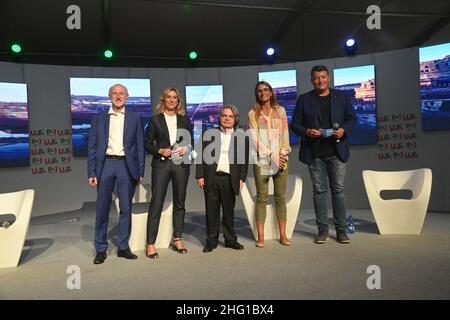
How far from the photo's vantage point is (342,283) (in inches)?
97.4

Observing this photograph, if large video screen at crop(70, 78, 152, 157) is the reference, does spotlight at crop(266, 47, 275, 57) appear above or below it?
above

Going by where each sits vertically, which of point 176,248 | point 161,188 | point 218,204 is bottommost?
point 176,248

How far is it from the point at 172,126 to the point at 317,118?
1341 mm

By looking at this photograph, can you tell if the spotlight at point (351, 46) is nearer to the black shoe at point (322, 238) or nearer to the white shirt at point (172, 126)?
the black shoe at point (322, 238)

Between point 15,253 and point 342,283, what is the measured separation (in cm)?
256

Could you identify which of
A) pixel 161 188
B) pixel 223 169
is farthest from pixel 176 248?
pixel 223 169

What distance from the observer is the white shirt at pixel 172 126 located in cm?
341

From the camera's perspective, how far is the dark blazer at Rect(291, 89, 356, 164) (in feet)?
11.8

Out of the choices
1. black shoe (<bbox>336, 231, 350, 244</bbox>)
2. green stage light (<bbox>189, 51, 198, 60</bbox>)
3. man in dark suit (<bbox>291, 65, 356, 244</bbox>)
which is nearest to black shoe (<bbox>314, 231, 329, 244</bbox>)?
man in dark suit (<bbox>291, 65, 356, 244</bbox>)

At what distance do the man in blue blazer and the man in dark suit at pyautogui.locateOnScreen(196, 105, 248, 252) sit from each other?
590 mm

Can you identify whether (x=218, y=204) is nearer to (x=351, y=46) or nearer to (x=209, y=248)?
(x=209, y=248)

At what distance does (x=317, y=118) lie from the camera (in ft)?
12.0

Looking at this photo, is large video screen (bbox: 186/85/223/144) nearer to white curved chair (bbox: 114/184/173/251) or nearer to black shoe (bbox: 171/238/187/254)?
white curved chair (bbox: 114/184/173/251)

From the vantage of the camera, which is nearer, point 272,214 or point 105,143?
point 105,143
